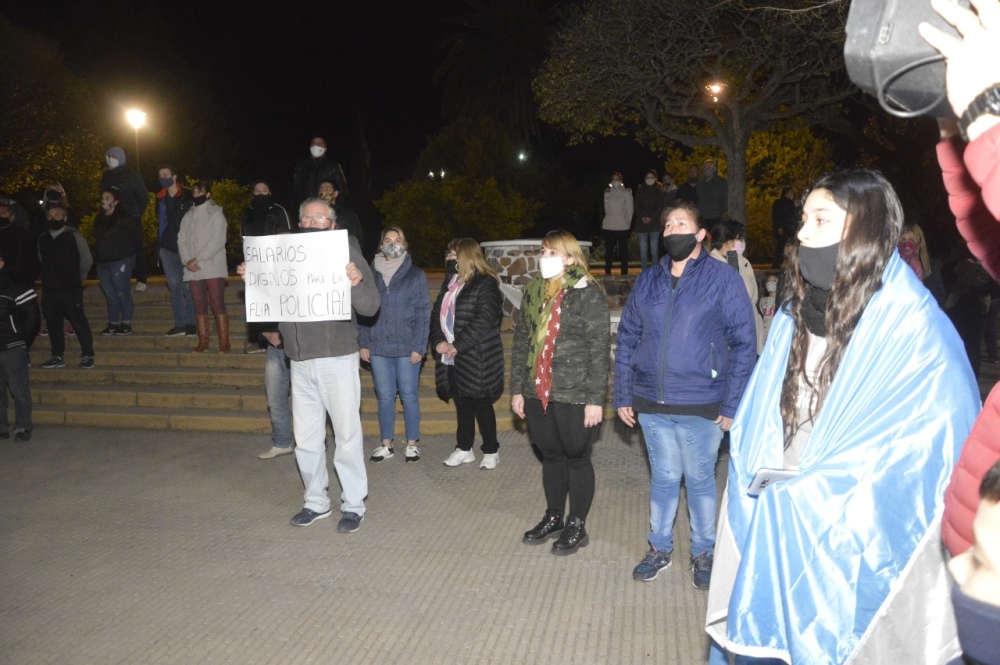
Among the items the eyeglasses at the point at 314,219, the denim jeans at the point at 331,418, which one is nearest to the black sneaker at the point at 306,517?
the denim jeans at the point at 331,418

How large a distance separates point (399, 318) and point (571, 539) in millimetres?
2800

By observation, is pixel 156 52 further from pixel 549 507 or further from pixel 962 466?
pixel 962 466

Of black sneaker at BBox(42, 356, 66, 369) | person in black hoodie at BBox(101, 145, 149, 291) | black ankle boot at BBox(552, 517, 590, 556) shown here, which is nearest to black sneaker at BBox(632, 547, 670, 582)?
black ankle boot at BBox(552, 517, 590, 556)

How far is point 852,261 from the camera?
275cm

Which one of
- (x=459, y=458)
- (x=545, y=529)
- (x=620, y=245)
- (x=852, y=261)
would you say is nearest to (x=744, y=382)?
(x=545, y=529)

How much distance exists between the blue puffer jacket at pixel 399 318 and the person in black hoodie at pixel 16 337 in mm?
3530

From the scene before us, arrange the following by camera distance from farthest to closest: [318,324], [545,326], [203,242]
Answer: [203,242], [318,324], [545,326]

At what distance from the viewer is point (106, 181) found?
11.4 m

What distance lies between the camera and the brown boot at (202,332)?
10.2m

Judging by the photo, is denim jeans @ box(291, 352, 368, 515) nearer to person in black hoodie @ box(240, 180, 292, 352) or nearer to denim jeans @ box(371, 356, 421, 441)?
person in black hoodie @ box(240, 180, 292, 352)

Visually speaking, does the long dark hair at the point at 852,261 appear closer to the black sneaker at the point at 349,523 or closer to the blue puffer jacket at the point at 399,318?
the black sneaker at the point at 349,523

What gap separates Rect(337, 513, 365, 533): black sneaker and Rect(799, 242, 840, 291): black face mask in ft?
12.3

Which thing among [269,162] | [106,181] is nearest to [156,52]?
[269,162]

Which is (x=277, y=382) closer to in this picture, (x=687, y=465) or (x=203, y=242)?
(x=203, y=242)
